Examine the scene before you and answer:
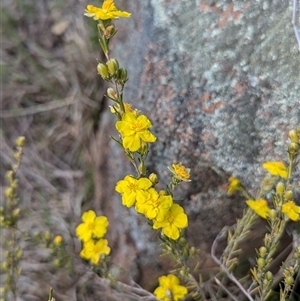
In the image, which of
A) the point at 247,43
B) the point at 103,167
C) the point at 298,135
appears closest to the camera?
the point at 298,135

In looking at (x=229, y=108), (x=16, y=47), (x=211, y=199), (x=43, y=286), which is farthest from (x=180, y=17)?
(x=16, y=47)

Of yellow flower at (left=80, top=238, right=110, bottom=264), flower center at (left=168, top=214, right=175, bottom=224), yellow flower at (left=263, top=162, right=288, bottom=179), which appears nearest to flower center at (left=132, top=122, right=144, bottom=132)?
flower center at (left=168, top=214, right=175, bottom=224)

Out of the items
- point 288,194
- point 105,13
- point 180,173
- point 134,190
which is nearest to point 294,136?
point 288,194

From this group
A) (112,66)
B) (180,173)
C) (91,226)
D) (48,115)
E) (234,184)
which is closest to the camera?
(112,66)

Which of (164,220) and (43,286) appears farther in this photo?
(43,286)

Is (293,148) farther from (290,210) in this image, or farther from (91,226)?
(91,226)

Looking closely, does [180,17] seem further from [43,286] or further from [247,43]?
[43,286]
